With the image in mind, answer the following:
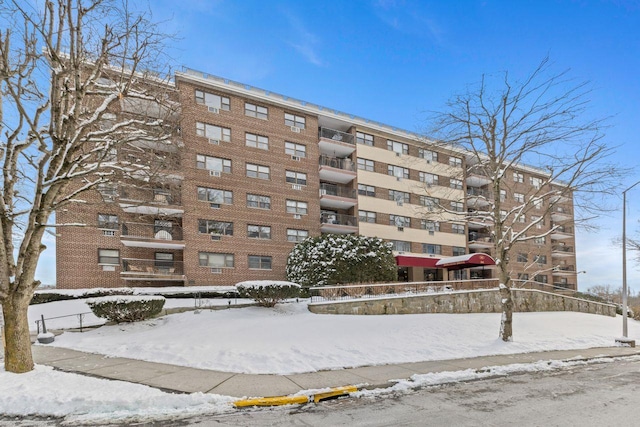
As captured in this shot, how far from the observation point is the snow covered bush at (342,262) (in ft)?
74.3

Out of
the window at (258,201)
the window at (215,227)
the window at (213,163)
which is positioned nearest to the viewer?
the window at (215,227)

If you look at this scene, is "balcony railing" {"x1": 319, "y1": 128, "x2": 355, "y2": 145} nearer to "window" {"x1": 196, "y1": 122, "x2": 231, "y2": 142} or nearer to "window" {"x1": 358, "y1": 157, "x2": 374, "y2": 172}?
"window" {"x1": 358, "y1": 157, "x2": 374, "y2": 172}

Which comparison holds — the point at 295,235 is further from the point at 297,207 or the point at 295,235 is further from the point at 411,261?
the point at 411,261

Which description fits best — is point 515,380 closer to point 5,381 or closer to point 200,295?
point 5,381

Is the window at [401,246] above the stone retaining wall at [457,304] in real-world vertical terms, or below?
above

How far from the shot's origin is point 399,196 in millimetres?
35938

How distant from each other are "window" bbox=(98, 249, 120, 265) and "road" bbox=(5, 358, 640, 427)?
65.2ft

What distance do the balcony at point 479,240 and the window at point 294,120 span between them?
2127 centimetres

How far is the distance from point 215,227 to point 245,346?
656 inches

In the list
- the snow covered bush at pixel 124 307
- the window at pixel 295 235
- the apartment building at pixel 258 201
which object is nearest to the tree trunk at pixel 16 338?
the snow covered bush at pixel 124 307

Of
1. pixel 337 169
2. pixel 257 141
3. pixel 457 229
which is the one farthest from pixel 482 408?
pixel 457 229

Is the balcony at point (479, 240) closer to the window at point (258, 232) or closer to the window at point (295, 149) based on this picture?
the window at point (295, 149)

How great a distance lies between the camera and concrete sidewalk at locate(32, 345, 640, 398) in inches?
291

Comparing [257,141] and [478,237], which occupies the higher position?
[257,141]
